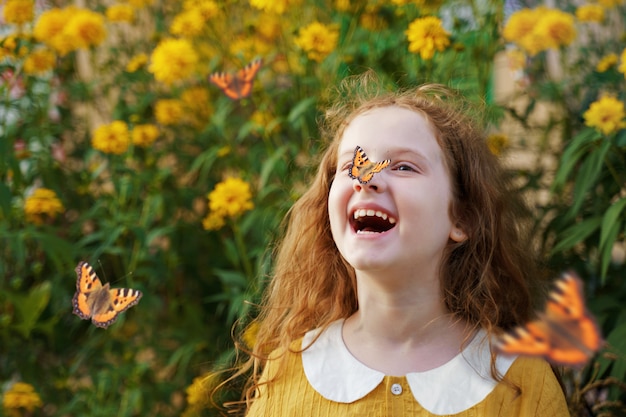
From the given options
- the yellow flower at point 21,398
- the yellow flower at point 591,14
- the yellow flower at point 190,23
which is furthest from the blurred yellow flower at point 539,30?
the yellow flower at point 21,398

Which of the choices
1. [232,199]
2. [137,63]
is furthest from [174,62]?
[232,199]

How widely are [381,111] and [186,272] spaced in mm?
1069

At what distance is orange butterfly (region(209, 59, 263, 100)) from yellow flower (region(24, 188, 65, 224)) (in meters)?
0.57

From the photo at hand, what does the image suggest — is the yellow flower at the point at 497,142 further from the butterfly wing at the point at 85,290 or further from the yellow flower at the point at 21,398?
the yellow flower at the point at 21,398

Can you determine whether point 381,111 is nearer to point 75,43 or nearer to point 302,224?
point 302,224

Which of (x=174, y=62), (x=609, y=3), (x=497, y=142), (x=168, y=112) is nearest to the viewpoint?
(x=497, y=142)

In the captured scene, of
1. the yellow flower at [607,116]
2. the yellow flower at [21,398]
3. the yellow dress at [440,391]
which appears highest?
the yellow flower at [607,116]

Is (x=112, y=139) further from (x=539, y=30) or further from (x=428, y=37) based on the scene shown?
(x=539, y=30)

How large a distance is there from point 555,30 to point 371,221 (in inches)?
34.5

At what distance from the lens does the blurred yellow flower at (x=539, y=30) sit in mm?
1892

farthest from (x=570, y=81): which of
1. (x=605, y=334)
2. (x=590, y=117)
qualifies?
(x=605, y=334)

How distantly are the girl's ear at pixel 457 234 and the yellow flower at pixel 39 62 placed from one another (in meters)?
1.36

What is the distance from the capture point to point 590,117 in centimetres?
165

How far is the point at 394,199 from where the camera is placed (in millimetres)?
1261
